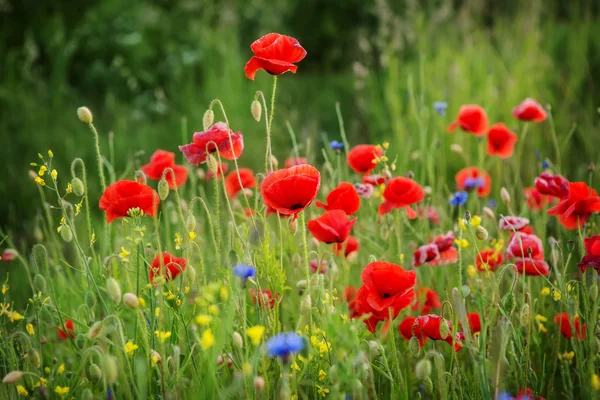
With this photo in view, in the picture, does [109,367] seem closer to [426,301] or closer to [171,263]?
[171,263]

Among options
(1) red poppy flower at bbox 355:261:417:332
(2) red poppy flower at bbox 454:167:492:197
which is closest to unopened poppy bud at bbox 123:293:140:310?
(1) red poppy flower at bbox 355:261:417:332

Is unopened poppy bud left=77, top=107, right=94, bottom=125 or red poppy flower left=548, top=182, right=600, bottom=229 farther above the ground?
unopened poppy bud left=77, top=107, right=94, bottom=125

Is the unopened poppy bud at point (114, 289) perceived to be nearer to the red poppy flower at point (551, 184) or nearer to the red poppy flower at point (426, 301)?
the red poppy flower at point (426, 301)

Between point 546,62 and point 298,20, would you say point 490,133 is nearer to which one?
point 546,62

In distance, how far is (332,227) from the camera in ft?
4.51

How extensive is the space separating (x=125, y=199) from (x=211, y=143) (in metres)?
0.23

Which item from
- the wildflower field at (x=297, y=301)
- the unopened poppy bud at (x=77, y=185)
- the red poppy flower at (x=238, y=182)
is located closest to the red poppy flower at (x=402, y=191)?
the wildflower field at (x=297, y=301)

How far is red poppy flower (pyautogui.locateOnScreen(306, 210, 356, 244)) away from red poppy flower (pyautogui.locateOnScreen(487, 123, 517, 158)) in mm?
1046

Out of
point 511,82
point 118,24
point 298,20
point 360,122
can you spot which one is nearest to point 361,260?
point 511,82

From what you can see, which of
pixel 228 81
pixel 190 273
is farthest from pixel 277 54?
pixel 228 81

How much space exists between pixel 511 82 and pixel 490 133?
62.9 inches

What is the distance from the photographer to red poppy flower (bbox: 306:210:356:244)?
4.43 feet

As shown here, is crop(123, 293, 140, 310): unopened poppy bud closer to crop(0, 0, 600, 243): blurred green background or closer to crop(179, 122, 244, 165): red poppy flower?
crop(179, 122, 244, 165): red poppy flower

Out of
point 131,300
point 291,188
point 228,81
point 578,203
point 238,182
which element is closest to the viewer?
point 131,300
